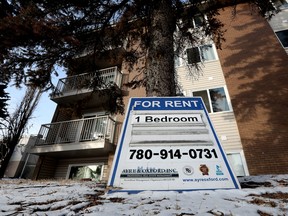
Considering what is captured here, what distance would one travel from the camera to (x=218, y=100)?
9.18 meters

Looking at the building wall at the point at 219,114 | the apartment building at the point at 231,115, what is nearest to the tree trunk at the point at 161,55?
the building wall at the point at 219,114

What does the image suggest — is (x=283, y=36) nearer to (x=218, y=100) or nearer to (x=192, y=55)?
(x=218, y=100)

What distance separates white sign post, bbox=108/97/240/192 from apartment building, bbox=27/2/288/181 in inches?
200

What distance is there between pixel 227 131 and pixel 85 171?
23.8 feet

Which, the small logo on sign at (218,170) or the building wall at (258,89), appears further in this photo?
the building wall at (258,89)

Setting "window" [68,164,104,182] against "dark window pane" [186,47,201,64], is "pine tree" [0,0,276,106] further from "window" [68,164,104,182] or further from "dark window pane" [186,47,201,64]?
"window" [68,164,104,182]

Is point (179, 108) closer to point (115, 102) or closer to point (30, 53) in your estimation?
point (115, 102)

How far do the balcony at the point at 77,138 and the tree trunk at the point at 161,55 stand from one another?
5796 mm

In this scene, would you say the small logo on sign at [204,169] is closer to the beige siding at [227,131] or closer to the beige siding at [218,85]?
the beige siding at [218,85]

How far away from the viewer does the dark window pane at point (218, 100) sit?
8906 millimetres

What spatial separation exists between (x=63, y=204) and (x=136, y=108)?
4.58 feet

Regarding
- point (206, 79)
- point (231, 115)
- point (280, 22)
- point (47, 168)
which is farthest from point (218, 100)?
point (47, 168)

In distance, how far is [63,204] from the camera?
163 centimetres

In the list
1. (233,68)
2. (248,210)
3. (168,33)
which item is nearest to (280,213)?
(248,210)
